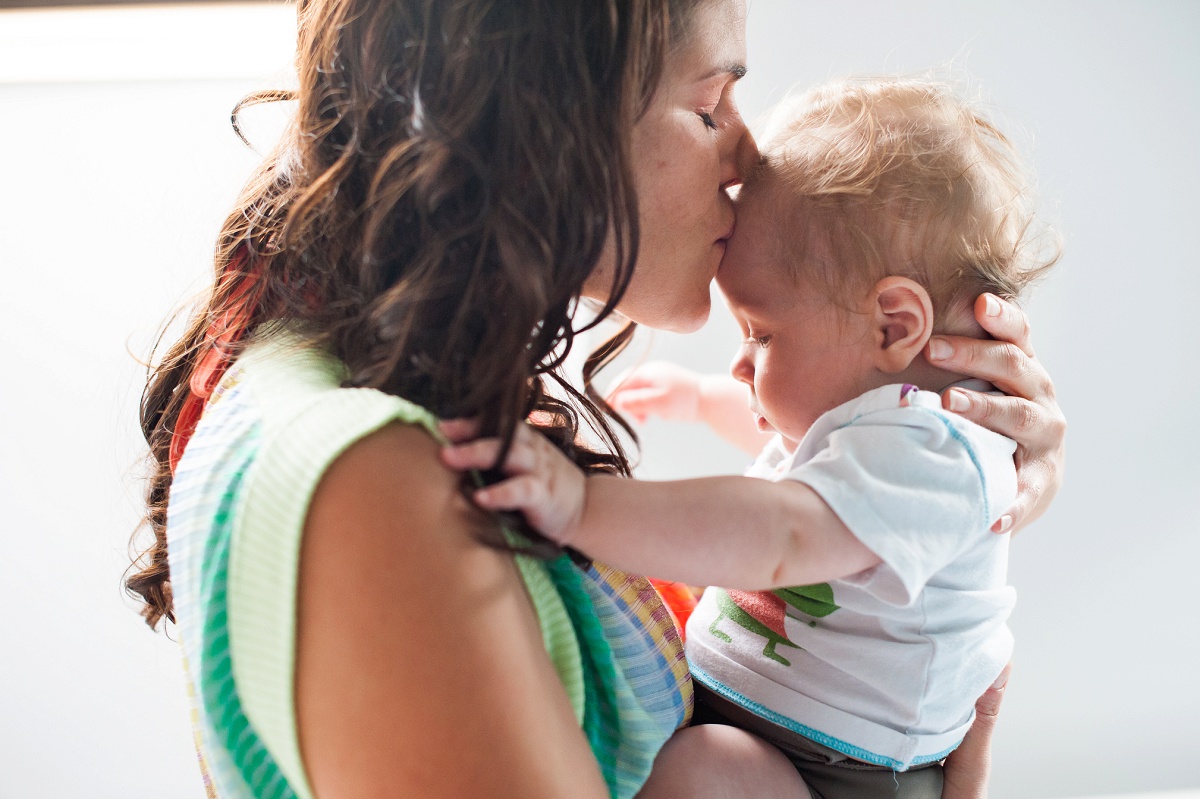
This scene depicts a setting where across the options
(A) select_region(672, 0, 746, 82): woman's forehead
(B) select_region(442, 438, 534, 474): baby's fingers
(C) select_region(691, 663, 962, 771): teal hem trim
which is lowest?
(C) select_region(691, 663, 962, 771): teal hem trim

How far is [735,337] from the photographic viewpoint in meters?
1.52

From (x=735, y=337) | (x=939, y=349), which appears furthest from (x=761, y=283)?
(x=735, y=337)

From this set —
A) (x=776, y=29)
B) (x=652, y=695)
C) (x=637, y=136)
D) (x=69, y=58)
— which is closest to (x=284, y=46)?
(x=69, y=58)

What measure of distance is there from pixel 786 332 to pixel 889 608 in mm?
260

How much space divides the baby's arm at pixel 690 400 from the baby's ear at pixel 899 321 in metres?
0.44

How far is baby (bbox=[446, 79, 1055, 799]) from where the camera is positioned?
0.72m

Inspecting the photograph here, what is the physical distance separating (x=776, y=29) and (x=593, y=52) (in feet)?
2.80

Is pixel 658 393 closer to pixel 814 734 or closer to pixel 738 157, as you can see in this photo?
pixel 738 157

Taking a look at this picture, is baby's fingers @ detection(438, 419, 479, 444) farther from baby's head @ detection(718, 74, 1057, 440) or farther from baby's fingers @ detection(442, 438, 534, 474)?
baby's head @ detection(718, 74, 1057, 440)

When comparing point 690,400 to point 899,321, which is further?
point 690,400

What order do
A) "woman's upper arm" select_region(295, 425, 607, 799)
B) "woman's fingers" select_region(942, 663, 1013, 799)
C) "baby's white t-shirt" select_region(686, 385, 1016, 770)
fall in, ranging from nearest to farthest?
"woman's upper arm" select_region(295, 425, 607, 799), "baby's white t-shirt" select_region(686, 385, 1016, 770), "woman's fingers" select_region(942, 663, 1013, 799)

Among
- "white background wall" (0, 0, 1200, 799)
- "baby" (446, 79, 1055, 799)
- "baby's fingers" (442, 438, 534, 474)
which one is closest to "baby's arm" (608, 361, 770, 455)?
"white background wall" (0, 0, 1200, 799)

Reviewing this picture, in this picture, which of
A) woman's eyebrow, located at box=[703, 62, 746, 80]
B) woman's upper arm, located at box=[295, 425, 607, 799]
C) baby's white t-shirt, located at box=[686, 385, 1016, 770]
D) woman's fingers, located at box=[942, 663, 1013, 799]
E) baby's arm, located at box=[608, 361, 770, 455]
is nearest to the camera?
woman's upper arm, located at box=[295, 425, 607, 799]

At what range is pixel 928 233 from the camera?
0.81 metres
